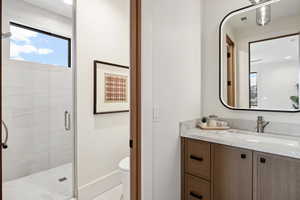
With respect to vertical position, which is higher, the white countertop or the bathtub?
the white countertop

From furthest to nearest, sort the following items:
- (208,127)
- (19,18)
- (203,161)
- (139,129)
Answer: (19,18), (208,127), (203,161), (139,129)

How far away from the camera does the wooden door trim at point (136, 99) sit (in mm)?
1405

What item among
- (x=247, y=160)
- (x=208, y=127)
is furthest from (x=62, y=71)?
(x=247, y=160)

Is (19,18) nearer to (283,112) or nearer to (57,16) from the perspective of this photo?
(57,16)

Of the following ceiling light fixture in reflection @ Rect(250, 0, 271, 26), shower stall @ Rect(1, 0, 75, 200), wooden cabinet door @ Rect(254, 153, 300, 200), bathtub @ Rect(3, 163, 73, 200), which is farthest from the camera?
shower stall @ Rect(1, 0, 75, 200)

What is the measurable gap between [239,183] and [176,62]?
1.12m

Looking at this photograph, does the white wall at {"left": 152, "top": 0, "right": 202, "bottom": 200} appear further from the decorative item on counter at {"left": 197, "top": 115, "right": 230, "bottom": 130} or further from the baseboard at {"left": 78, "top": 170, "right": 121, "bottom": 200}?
the baseboard at {"left": 78, "top": 170, "right": 121, "bottom": 200}

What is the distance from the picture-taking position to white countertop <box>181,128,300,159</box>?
1.23m

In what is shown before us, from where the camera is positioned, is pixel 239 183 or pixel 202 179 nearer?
pixel 239 183

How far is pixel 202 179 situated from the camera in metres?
1.62

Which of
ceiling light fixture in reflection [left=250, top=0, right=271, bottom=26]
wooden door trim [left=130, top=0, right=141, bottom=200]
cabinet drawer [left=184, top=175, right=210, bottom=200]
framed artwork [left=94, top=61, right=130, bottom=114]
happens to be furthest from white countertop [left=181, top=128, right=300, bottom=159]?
framed artwork [left=94, top=61, right=130, bottom=114]

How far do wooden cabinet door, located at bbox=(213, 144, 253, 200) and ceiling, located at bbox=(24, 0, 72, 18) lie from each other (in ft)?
7.22

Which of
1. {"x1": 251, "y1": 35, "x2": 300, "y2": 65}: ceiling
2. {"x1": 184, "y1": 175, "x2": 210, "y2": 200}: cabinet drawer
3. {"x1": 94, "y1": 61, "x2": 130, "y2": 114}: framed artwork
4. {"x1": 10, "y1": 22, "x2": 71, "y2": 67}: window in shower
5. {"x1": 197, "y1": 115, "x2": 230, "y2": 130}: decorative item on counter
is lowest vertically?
{"x1": 184, "y1": 175, "x2": 210, "y2": 200}: cabinet drawer

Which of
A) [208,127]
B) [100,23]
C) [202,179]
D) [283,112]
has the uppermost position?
[100,23]
